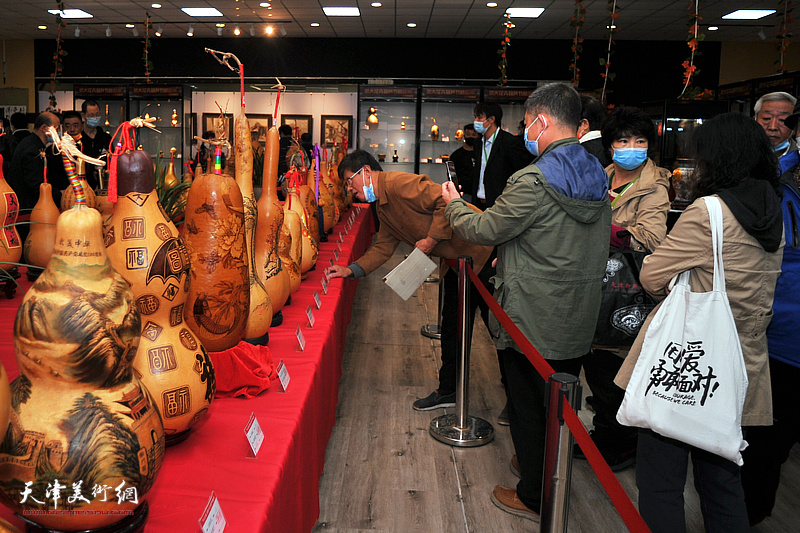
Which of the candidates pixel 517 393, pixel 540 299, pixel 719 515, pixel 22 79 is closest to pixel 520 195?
pixel 540 299

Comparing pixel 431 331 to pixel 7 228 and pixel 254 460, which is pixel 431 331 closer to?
pixel 7 228

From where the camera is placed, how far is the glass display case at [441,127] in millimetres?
9578

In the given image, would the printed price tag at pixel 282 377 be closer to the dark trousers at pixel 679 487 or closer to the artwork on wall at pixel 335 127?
the dark trousers at pixel 679 487

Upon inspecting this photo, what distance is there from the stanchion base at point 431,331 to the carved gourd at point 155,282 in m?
3.63

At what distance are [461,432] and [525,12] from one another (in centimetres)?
783

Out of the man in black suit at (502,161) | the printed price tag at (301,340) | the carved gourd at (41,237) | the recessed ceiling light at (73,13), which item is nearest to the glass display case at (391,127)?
the recessed ceiling light at (73,13)

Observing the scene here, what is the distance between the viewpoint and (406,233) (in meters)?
3.18

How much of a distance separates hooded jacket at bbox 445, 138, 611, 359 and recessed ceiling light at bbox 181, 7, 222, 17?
8.71 m

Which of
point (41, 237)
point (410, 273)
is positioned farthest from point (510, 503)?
point (41, 237)

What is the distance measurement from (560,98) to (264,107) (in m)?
9.46

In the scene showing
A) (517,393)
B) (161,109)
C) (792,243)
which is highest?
(161,109)

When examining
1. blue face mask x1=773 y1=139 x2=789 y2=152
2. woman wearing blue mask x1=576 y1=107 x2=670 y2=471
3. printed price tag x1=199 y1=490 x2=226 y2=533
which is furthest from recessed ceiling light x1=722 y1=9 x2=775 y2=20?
printed price tag x1=199 y1=490 x2=226 y2=533

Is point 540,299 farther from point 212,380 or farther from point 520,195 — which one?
point 212,380

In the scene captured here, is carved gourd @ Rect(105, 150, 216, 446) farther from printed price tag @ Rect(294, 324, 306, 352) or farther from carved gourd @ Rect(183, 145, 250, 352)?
printed price tag @ Rect(294, 324, 306, 352)
